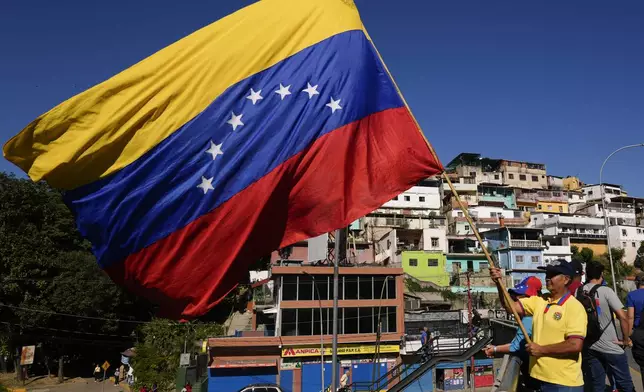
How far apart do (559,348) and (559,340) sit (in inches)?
3.7

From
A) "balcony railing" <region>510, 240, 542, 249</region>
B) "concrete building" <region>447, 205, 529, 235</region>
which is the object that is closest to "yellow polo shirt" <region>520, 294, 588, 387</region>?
"balcony railing" <region>510, 240, 542, 249</region>

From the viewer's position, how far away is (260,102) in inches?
227

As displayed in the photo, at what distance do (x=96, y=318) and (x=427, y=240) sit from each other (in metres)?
34.9

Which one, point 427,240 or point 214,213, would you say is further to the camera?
point 427,240

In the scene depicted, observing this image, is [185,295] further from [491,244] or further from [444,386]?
[491,244]

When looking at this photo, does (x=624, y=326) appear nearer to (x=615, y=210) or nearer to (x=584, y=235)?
(x=584, y=235)

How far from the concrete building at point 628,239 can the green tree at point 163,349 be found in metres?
52.8

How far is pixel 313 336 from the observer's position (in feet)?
98.2

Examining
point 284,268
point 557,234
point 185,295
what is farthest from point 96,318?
point 557,234

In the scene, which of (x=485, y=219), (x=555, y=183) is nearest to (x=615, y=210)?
(x=555, y=183)

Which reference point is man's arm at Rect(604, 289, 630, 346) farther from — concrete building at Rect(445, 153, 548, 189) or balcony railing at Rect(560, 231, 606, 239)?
concrete building at Rect(445, 153, 548, 189)

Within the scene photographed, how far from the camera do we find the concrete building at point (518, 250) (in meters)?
51.9

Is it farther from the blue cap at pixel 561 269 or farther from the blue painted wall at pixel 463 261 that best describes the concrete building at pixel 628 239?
the blue cap at pixel 561 269

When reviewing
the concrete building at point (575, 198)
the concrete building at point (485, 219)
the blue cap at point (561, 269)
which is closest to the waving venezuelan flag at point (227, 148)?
the blue cap at point (561, 269)
